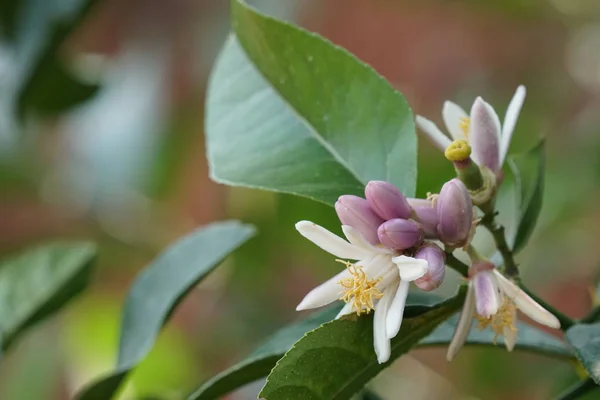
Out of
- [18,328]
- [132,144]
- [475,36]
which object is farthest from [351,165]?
[475,36]

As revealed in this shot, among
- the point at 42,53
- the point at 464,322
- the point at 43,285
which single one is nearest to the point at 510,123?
the point at 464,322

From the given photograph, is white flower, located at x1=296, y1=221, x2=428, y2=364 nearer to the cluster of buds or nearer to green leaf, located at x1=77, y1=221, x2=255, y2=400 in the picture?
the cluster of buds

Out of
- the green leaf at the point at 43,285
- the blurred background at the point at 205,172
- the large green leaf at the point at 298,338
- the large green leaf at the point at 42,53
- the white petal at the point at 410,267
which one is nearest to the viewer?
the white petal at the point at 410,267

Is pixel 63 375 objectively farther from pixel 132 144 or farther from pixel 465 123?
pixel 465 123

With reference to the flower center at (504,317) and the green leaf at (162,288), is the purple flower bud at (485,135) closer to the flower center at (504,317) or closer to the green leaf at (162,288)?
the flower center at (504,317)

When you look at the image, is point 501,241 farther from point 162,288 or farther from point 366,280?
point 162,288

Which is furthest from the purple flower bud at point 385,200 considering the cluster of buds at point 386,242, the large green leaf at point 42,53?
the large green leaf at point 42,53

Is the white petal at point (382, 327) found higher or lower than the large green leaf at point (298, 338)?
higher
